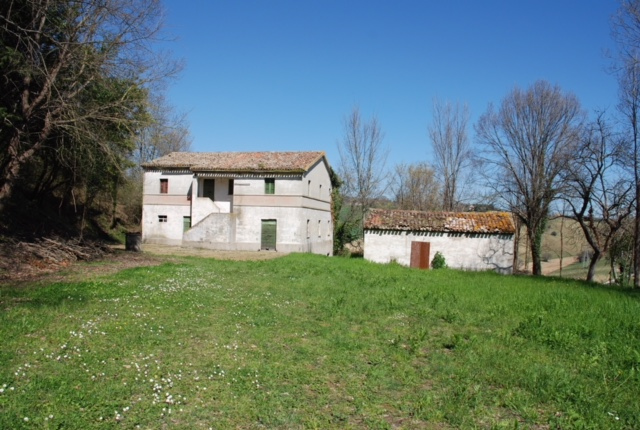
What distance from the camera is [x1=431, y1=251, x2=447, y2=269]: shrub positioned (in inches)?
963

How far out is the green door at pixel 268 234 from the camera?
30062 millimetres

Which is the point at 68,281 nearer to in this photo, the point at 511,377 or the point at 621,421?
the point at 511,377

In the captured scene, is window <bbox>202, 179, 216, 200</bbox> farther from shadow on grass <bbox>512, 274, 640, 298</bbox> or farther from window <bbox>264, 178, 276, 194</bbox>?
shadow on grass <bbox>512, 274, 640, 298</bbox>

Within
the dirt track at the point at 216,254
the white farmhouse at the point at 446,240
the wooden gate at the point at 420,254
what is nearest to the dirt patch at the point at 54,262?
the dirt track at the point at 216,254

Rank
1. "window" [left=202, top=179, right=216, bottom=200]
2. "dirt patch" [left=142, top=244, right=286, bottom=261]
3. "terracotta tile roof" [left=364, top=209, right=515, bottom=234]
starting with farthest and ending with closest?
1. "window" [left=202, top=179, right=216, bottom=200]
2. "terracotta tile roof" [left=364, top=209, right=515, bottom=234]
3. "dirt patch" [left=142, top=244, right=286, bottom=261]

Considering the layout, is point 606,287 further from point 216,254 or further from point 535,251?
point 216,254

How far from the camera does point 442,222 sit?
1011 inches

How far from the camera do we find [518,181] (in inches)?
1092

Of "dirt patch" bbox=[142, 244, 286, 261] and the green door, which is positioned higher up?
the green door

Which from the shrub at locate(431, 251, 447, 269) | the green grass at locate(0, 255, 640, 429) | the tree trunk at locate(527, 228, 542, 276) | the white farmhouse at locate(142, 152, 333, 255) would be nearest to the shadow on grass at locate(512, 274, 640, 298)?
the green grass at locate(0, 255, 640, 429)

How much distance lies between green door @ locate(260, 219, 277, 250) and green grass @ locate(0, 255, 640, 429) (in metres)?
19.4

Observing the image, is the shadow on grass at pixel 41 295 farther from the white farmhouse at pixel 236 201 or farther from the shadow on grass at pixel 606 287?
the white farmhouse at pixel 236 201

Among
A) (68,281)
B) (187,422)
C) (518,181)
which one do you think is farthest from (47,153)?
(518,181)

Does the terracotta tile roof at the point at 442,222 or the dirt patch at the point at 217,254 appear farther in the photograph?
the terracotta tile roof at the point at 442,222
